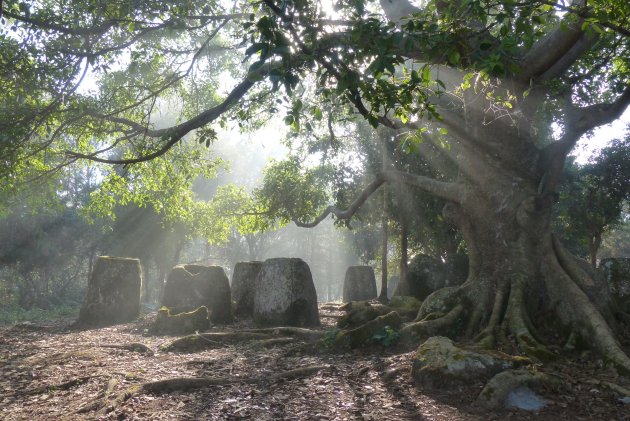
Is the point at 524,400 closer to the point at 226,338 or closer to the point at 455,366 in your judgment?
the point at 455,366

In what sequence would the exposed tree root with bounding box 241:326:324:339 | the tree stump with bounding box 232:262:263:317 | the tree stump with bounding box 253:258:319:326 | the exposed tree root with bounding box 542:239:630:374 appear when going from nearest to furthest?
the exposed tree root with bounding box 542:239:630:374 < the exposed tree root with bounding box 241:326:324:339 < the tree stump with bounding box 253:258:319:326 < the tree stump with bounding box 232:262:263:317

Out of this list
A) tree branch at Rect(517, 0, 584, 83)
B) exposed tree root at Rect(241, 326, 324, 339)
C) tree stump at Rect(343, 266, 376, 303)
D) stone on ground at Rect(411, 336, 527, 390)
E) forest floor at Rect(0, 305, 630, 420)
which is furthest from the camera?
tree stump at Rect(343, 266, 376, 303)

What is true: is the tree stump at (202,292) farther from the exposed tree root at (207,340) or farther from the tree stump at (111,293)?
the exposed tree root at (207,340)

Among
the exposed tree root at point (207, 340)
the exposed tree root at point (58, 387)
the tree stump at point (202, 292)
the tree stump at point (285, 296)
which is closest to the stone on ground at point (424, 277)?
the tree stump at point (285, 296)

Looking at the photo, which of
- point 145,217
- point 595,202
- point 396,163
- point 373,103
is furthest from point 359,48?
point 145,217

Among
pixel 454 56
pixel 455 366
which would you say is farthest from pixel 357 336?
pixel 454 56

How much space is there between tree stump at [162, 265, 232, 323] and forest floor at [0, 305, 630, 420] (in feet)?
15.1

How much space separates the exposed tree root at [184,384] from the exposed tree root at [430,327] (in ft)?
6.58

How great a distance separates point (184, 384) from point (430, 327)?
4338mm

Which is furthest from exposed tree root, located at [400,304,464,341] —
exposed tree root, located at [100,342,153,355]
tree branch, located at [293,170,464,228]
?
exposed tree root, located at [100,342,153,355]

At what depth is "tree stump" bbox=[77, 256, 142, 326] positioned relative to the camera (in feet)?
44.3

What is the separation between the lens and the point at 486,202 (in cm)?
920

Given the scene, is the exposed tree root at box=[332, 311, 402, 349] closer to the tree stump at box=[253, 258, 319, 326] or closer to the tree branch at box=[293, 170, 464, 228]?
the tree branch at box=[293, 170, 464, 228]

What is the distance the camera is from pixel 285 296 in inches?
472
